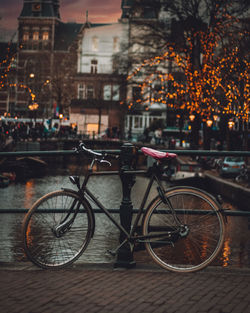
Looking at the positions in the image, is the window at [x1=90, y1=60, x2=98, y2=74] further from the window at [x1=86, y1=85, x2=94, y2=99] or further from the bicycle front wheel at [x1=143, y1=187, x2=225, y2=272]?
the bicycle front wheel at [x1=143, y1=187, x2=225, y2=272]

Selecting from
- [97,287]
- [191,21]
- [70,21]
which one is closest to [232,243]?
[97,287]

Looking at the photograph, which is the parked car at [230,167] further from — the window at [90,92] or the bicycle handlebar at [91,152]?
the window at [90,92]

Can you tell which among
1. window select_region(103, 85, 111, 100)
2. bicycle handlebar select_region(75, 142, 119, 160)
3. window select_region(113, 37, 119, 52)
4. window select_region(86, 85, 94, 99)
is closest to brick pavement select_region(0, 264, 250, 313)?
bicycle handlebar select_region(75, 142, 119, 160)

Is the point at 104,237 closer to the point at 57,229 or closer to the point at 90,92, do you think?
the point at 57,229

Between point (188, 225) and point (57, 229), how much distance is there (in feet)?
3.66

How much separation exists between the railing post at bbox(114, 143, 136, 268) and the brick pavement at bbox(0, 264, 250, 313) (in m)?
0.10

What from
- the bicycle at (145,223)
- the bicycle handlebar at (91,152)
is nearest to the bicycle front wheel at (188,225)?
the bicycle at (145,223)

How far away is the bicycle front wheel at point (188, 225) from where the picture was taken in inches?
198

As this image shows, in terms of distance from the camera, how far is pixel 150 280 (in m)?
4.80

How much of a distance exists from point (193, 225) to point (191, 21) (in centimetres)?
3287

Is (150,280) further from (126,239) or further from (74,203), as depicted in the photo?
(74,203)

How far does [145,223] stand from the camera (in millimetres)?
5129

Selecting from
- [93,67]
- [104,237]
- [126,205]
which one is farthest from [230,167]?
[93,67]

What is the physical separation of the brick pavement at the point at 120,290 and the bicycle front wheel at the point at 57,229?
12cm
